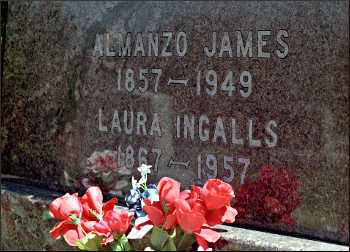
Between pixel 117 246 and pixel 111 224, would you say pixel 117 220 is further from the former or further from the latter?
pixel 117 246

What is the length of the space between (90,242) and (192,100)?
0.82 metres

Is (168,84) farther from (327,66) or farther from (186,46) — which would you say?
(327,66)

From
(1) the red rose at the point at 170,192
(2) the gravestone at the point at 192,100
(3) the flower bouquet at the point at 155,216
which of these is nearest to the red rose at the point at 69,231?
(3) the flower bouquet at the point at 155,216

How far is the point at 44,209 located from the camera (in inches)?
111

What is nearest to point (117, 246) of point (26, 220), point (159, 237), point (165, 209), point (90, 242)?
point (90, 242)

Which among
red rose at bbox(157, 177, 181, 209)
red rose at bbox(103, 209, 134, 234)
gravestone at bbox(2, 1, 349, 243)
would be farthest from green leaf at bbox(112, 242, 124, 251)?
gravestone at bbox(2, 1, 349, 243)

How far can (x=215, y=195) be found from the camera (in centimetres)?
182

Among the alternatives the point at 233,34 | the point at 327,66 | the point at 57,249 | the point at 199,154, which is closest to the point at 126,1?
the point at 233,34

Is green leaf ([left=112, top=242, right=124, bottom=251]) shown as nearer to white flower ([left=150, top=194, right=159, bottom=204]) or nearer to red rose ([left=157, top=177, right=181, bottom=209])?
white flower ([left=150, top=194, right=159, bottom=204])

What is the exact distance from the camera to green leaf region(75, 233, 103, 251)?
6.66 feet

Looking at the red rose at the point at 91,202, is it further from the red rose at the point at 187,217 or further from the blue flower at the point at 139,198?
the red rose at the point at 187,217

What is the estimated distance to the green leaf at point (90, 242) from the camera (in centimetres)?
203

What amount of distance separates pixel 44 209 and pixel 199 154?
91 centimetres

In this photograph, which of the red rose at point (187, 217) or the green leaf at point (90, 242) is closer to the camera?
the red rose at point (187, 217)
